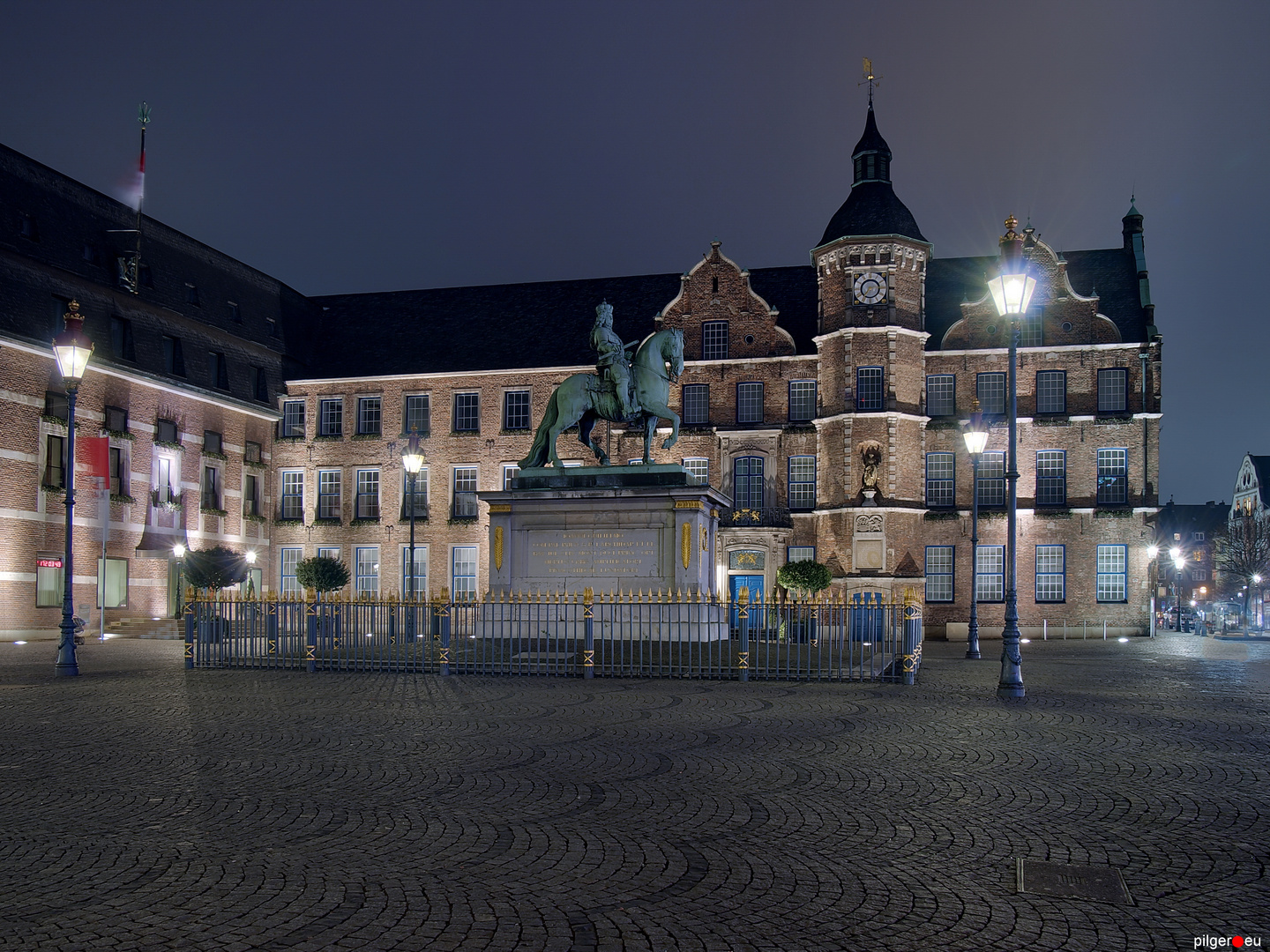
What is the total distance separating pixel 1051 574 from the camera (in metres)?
42.5

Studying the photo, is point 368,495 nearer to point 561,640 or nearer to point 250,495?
point 250,495

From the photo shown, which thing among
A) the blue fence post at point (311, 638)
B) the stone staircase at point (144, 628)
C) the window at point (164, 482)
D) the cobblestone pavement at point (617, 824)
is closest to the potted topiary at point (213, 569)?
the stone staircase at point (144, 628)

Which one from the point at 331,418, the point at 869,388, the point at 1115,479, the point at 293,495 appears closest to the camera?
the point at 1115,479

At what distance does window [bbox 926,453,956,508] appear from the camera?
43531 mm

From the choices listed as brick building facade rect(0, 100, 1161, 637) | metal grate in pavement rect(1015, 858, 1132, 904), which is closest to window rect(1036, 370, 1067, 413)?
brick building facade rect(0, 100, 1161, 637)

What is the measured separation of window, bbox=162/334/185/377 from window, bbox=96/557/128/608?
27.1 ft

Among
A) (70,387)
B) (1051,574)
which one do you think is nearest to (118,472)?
(70,387)

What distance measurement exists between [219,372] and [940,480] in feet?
104

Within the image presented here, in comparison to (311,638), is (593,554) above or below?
above

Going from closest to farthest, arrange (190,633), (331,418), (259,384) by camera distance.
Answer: (190,633)
(259,384)
(331,418)

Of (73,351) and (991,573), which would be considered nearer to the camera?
(73,351)

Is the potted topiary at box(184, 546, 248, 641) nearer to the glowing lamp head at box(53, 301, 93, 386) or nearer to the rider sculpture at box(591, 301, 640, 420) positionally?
the glowing lamp head at box(53, 301, 93, 386)

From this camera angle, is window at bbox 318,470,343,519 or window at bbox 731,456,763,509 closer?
window at bbox 731,456,763,509

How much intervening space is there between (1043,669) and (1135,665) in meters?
2.99
